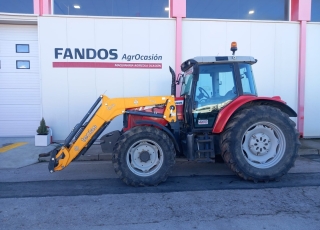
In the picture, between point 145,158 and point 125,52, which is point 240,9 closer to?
point 125,52

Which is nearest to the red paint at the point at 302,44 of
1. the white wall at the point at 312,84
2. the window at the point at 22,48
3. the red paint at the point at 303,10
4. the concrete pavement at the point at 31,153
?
the red paint at the point at 303,10

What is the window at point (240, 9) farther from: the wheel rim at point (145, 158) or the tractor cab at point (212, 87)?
the wheel rim at point (145, 158)

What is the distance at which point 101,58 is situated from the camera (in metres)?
8.62

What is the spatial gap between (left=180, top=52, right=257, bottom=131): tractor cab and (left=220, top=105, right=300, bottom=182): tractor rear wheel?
40 cm

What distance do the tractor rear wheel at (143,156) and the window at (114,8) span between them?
5.57 m

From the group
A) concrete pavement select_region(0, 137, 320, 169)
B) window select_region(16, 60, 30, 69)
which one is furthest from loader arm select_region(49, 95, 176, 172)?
window select_region(16, 60, 30, 69)

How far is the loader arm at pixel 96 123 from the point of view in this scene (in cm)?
496

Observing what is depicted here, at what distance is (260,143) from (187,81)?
184cm

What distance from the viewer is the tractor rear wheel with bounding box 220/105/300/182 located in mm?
4996

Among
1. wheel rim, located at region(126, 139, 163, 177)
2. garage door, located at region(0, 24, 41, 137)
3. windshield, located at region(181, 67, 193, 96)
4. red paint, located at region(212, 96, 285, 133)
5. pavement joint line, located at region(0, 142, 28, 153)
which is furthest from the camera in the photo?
garage door, located at region(0, 24, 41, 137)

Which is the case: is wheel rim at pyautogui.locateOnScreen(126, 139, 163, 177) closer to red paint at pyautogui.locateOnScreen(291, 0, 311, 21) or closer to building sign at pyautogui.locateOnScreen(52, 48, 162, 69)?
building sign at pyautogui.locateOnScreen(52, 48, 162, 69)

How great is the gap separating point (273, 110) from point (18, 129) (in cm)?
807

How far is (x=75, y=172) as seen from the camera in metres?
5.97

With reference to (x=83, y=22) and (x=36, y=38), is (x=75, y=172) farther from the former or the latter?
(x=36, y=38)
